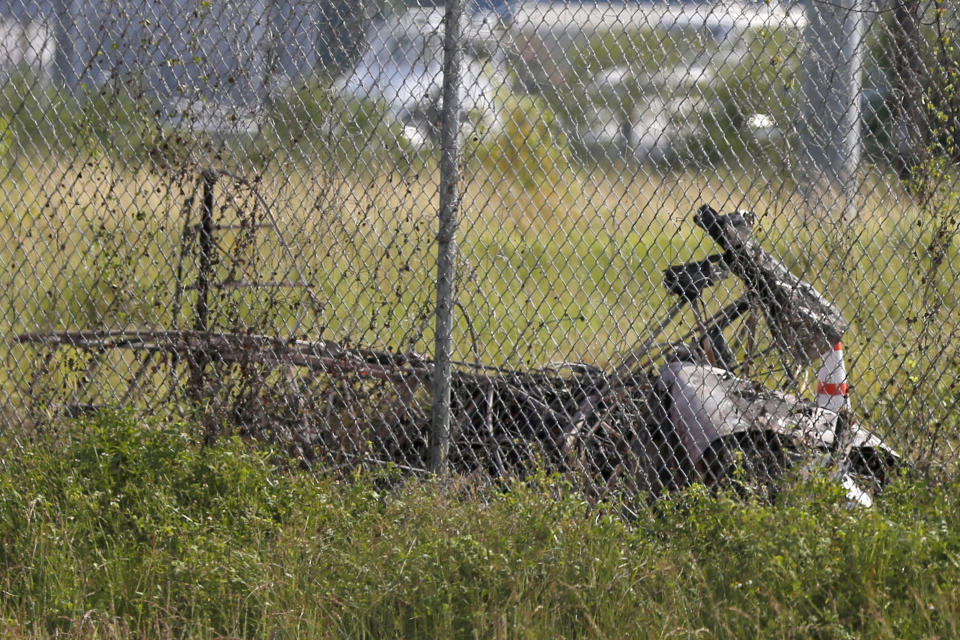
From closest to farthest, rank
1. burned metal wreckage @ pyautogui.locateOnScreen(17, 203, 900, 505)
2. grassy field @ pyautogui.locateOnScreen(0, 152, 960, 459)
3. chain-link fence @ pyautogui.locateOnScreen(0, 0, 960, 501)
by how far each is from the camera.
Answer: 1. chain-link fence @ pyautogui.locateOnScreen(0, 0, 960, 501)
2. grassy field @ pyautogui.locateOnScreen(0, 152, 960, 459)
3. burned metal wreckage @ pyautogui.locateOnScreen(17, 203, 900, 505)

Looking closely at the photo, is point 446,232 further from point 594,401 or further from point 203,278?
point 203,278

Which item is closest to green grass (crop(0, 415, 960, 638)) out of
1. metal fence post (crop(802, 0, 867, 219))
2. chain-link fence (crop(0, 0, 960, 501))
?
chain-link fence (crop(0, 0, 960, 501))

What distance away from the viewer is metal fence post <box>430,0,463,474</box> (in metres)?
4.41

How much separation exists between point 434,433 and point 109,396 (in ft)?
6.21

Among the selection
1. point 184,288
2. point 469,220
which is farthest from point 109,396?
point 469,220

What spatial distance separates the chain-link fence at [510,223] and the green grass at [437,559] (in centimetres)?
43

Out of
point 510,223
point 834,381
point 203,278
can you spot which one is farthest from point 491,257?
point 834,381

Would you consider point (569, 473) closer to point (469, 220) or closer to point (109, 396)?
point (469, 220)

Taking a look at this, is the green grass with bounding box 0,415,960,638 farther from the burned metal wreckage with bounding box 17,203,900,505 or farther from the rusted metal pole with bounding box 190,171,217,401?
the rusted metal pole with bounding box 190,171,217,401

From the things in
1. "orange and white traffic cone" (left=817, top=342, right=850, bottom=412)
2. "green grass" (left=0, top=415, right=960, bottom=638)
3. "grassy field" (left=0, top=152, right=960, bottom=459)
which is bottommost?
"green grass" (left=0, top=415, right=960, bottom=638)

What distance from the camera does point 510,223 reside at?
4598 mm

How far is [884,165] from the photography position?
13.5 ft

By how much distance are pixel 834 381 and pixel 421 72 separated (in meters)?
2.19

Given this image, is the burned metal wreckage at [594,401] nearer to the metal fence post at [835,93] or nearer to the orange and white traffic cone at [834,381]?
the orange and white traffic cone at [834,381]
